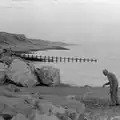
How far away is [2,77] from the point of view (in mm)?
24047

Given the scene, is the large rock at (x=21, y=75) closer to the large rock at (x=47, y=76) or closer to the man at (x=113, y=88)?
the large rock at (x=47, y=76)

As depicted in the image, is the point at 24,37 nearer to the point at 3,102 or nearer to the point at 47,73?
the point at 47,73

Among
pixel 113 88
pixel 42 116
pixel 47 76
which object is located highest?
pixel 42 116

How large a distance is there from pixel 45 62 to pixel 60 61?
122 inches

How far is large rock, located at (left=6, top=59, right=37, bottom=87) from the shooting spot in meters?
23.8

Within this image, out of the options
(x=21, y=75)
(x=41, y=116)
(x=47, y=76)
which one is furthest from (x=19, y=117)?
(x=47, y=76)

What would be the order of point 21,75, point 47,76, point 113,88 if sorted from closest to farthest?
point 113,88 → point 21,75 → point 47,76

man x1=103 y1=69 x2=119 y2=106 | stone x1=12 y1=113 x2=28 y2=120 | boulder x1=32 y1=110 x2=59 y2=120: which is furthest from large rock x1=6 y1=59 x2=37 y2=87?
stone x1=12 y1=113 x2=28 y2=120

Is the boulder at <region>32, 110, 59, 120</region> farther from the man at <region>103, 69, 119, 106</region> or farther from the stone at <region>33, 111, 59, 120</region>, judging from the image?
the man at <region>103, 69, 119, 106</region>

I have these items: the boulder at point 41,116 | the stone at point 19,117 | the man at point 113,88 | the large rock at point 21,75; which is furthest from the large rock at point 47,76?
the stone at point 19,117

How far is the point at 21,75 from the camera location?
24062 millimetres

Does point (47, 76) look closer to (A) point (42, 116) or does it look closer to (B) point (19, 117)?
(A) point (42, 116)

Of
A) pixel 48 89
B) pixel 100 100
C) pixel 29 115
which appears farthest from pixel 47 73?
pixel 29 115

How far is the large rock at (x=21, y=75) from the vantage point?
23.8 m
